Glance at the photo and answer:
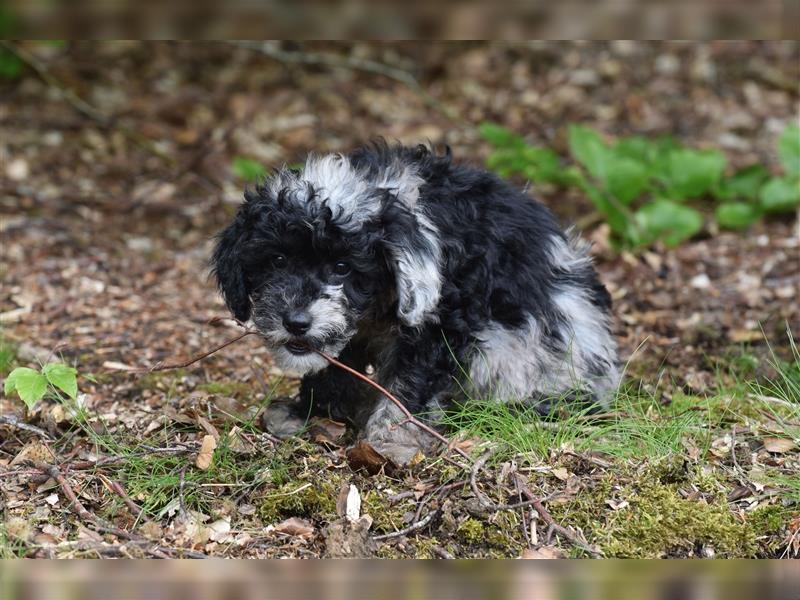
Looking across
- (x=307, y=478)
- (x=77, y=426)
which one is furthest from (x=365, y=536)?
(x=77, y=426)

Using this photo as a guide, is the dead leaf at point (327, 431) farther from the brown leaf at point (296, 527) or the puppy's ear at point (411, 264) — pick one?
the puppy's ear at point (411, 264)

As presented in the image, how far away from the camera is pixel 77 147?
948 centimetres

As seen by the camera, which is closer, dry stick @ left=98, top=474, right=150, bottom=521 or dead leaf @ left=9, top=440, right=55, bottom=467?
→ dry stick @ left=98, top=474, right=150, bottom=521

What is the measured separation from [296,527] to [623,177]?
13.8 ft

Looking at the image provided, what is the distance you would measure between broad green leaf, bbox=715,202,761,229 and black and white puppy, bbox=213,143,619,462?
9.77 ft

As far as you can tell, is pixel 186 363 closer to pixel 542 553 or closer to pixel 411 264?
pixel 411 264

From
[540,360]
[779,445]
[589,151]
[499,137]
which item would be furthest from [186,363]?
[589,151]

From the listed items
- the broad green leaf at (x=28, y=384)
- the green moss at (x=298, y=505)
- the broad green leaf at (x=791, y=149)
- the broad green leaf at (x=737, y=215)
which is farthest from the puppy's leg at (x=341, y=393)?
the broad green leaf at (x=791, y=149)

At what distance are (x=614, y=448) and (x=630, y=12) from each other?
1875mm

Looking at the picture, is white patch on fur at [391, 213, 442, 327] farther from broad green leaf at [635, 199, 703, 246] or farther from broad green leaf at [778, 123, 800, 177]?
broad green leaf at [778, 123, 800, 177]

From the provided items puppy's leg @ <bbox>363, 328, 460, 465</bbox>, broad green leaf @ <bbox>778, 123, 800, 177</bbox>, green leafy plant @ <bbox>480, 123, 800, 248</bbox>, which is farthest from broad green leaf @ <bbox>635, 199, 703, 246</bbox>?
puppy's leg @ <bbox>363, 328, 460, 465</bbox>

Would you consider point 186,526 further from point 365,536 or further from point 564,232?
point 564,232

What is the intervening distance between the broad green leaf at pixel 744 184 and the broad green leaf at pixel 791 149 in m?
0.53

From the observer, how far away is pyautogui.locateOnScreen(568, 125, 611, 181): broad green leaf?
7.62 metres
